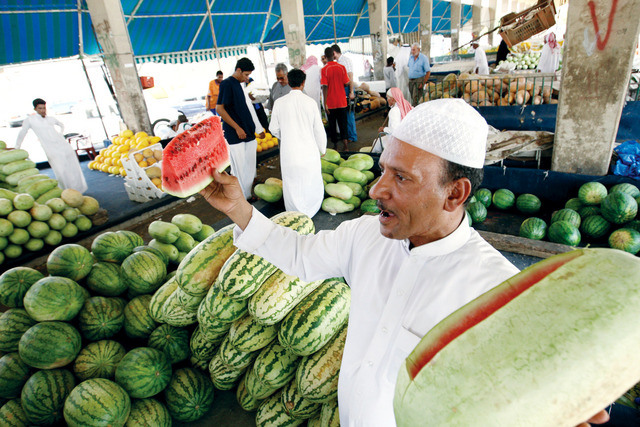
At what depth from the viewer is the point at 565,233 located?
143 inches

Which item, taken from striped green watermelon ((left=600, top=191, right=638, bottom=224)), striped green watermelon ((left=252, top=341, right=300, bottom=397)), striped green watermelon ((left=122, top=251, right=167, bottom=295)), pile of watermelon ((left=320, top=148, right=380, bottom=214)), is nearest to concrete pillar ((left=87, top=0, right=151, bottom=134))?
pile of watermelon ((left=320, top=148, right=380, bottom=214))

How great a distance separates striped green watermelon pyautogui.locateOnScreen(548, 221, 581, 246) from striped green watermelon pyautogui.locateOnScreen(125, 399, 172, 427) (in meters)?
4.00

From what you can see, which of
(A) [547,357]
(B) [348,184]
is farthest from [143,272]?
(B) [348,184]

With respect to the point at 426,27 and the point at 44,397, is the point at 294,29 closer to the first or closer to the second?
the point at 426,27

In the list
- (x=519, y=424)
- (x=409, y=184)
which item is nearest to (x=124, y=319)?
(x=409, y=184)

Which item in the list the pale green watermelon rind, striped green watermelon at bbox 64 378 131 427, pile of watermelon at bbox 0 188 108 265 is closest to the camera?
the pale green watermelon rind

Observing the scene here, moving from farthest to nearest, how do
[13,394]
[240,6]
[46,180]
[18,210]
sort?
1. [240,6]
2. [46,180]
3. [18,210]
4. [13,394]

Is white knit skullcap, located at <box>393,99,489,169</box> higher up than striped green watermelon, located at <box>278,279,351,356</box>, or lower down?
higher up

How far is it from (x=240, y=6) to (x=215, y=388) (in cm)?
1506

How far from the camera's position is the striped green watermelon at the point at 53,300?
1859 mm

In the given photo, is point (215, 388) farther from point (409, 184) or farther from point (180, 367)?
point (409, 184)

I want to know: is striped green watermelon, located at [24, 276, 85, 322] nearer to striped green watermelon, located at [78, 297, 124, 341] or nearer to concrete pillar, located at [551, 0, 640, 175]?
striped green watermelon, located at [78, 297, 124, 341]

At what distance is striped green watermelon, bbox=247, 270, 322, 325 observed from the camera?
1.79m

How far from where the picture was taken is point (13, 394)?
185 cm
